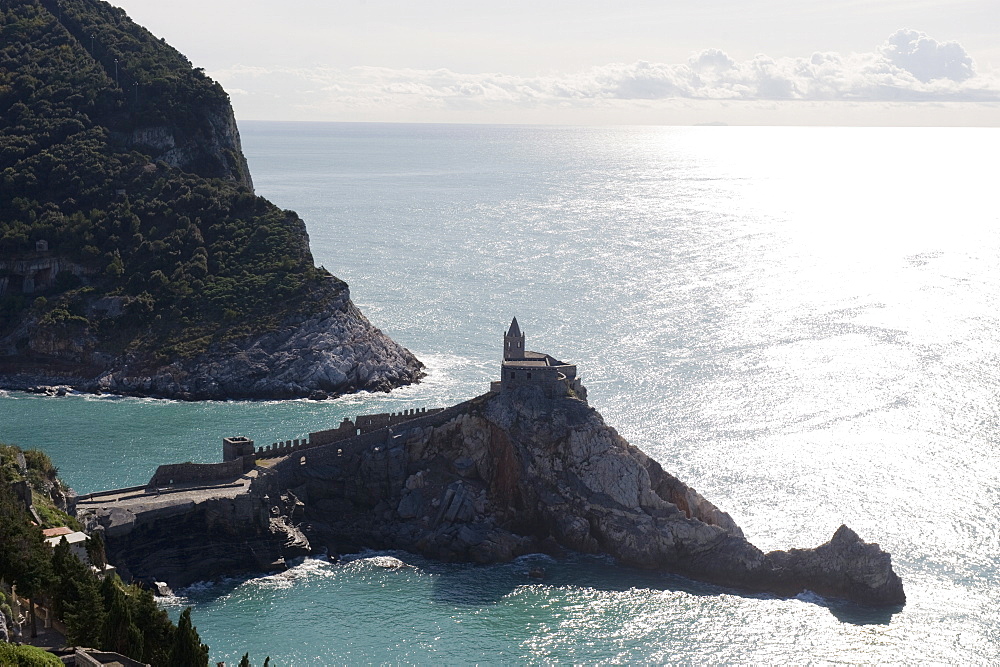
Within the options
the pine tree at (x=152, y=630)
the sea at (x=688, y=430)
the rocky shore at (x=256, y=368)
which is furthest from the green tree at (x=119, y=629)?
the rocky shore at (x=256, y=368)

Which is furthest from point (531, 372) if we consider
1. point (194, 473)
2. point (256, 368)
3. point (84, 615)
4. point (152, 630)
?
point (256, 368)

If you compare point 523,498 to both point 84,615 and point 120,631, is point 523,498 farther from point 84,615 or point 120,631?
point 84,615

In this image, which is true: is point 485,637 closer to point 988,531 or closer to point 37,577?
point 37,577

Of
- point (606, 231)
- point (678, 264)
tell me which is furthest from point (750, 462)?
point (606, 231)

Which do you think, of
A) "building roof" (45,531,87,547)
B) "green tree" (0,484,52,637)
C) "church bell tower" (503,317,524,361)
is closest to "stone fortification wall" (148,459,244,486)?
"building roof" (45,531,87,547)

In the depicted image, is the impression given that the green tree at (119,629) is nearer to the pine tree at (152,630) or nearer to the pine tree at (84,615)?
the pine tree at (84,615)
